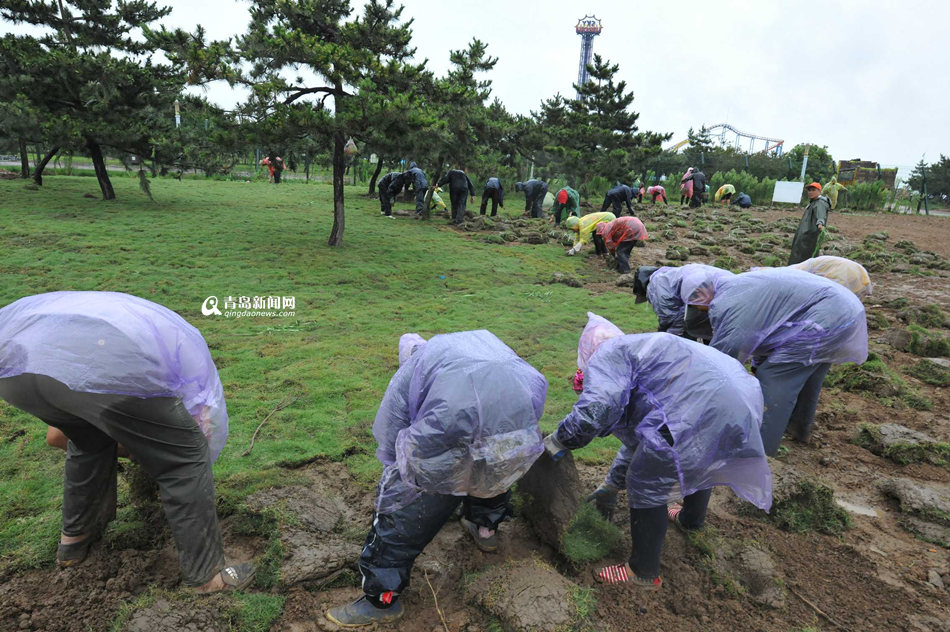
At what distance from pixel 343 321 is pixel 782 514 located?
5.38 meters

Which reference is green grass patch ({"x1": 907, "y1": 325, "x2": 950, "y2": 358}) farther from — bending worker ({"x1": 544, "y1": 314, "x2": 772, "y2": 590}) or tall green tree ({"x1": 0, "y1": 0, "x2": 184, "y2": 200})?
tall green tree ({"x1": 0, "y1": 0, "x2": 184, "y2": 200})

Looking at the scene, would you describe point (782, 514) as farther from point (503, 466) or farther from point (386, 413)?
point (386, 413)

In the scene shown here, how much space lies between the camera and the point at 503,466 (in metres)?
2.27

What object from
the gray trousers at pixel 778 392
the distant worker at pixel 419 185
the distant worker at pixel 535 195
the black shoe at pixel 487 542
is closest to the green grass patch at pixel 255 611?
the black shoe at pixel 487 542

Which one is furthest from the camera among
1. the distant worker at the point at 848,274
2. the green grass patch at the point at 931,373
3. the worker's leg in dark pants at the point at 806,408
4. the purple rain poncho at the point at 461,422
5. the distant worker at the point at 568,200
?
the distant worker at the point at 568,200

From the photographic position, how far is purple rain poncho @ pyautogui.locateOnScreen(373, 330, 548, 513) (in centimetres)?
217

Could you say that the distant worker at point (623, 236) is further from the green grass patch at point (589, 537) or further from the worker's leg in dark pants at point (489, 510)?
the worker's leg in dark pants at point (489, 510)

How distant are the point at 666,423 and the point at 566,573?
106 centimetres

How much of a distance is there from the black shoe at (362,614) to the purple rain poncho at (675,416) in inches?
44.7

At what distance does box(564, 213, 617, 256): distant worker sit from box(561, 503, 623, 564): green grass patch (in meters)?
9.59

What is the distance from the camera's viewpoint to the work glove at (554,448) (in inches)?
107

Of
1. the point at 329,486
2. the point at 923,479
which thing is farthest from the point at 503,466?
the point at 923,479

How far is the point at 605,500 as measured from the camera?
317 cm

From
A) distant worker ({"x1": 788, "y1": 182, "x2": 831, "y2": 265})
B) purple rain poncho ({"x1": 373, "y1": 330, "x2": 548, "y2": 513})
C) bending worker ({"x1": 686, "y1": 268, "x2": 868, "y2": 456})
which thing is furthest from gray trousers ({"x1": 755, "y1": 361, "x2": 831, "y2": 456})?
distant worker ({"x1": 788, "y1": 182, "x2": 831, "y2": 265})
